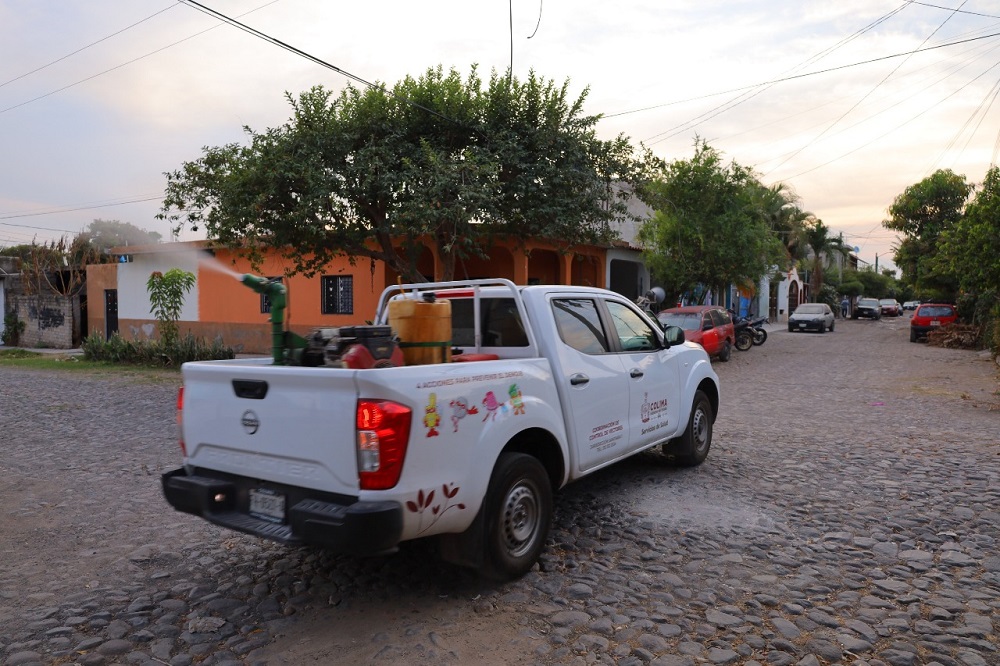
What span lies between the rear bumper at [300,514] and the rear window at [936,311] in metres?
28.5

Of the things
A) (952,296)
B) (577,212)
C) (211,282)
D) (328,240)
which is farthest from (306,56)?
(952,296)

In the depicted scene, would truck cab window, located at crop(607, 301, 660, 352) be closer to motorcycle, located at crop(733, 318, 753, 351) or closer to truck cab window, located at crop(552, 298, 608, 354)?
truck cab window, located at crop(552, 298, 608, 354)

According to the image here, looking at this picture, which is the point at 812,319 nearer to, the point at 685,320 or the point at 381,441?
the point at 685,320

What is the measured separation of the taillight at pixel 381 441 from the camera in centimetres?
333

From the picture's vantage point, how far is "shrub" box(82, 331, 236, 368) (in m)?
17.1

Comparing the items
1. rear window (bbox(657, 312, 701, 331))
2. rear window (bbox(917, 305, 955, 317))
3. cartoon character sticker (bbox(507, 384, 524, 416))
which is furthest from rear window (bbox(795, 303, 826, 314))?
cartoon character sticker (bbox(507, 384, 524, 416))

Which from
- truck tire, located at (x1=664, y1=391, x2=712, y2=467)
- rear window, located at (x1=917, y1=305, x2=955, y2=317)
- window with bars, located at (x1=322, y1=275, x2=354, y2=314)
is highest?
window with bars, located at (x1=322, y1=275, x2=354, y2=314)

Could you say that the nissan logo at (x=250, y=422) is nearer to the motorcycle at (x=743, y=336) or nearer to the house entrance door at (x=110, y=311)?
the motorcycle at (x=743, y=336)

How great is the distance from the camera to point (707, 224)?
22.3 m

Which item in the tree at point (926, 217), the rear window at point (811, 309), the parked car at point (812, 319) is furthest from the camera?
the rear window at point (811, 309)

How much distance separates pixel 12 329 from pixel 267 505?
29737 millimetres

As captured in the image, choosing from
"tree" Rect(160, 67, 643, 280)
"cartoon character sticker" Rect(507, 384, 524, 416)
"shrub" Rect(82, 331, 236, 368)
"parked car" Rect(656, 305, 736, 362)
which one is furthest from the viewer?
"parked car" Rect(656, 305, 736, 362)

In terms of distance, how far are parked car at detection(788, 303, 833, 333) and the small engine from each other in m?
33.8

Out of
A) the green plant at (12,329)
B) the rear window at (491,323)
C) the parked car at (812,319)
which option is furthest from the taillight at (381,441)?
the parked car at (812,319)
